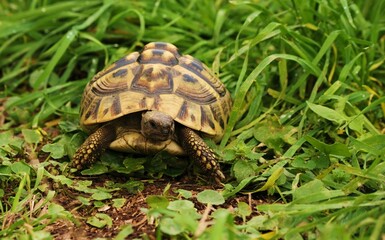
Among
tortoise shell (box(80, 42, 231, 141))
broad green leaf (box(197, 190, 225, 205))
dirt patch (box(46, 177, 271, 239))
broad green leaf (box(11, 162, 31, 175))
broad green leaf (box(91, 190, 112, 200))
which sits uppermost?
tortoise shell (box(80, 42, 231, 141))

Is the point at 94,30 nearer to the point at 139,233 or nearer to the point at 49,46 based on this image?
the point at 49,46

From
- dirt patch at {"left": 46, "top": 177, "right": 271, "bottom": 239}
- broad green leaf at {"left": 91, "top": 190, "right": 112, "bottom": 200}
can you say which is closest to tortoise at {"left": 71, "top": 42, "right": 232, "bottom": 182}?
dirt patch at {"left": 46, "top": 177, "right": 271, "bottom": 239}

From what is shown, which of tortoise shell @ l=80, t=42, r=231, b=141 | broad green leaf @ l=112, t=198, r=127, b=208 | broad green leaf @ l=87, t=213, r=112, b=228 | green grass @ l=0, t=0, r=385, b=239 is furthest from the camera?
tortoise shell @ l=80, t=42, r=231, b=141

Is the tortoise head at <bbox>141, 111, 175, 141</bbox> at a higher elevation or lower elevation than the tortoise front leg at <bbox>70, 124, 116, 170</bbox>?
higher

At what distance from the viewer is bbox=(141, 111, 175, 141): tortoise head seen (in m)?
3.16

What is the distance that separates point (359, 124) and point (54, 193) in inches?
64.4

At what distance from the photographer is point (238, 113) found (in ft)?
12.0

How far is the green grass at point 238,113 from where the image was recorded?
275cm

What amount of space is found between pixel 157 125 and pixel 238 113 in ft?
2.16

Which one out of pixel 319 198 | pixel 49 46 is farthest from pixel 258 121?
pixel 49 46

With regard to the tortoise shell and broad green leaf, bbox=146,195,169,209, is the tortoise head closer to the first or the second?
the tortoise shell

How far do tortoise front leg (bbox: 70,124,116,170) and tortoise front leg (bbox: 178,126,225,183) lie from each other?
41 centimetres

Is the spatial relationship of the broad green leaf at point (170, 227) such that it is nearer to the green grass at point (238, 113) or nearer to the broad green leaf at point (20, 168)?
the green grass at point (238, 113)

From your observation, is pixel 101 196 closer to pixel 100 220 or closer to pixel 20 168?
pixel 100 220
